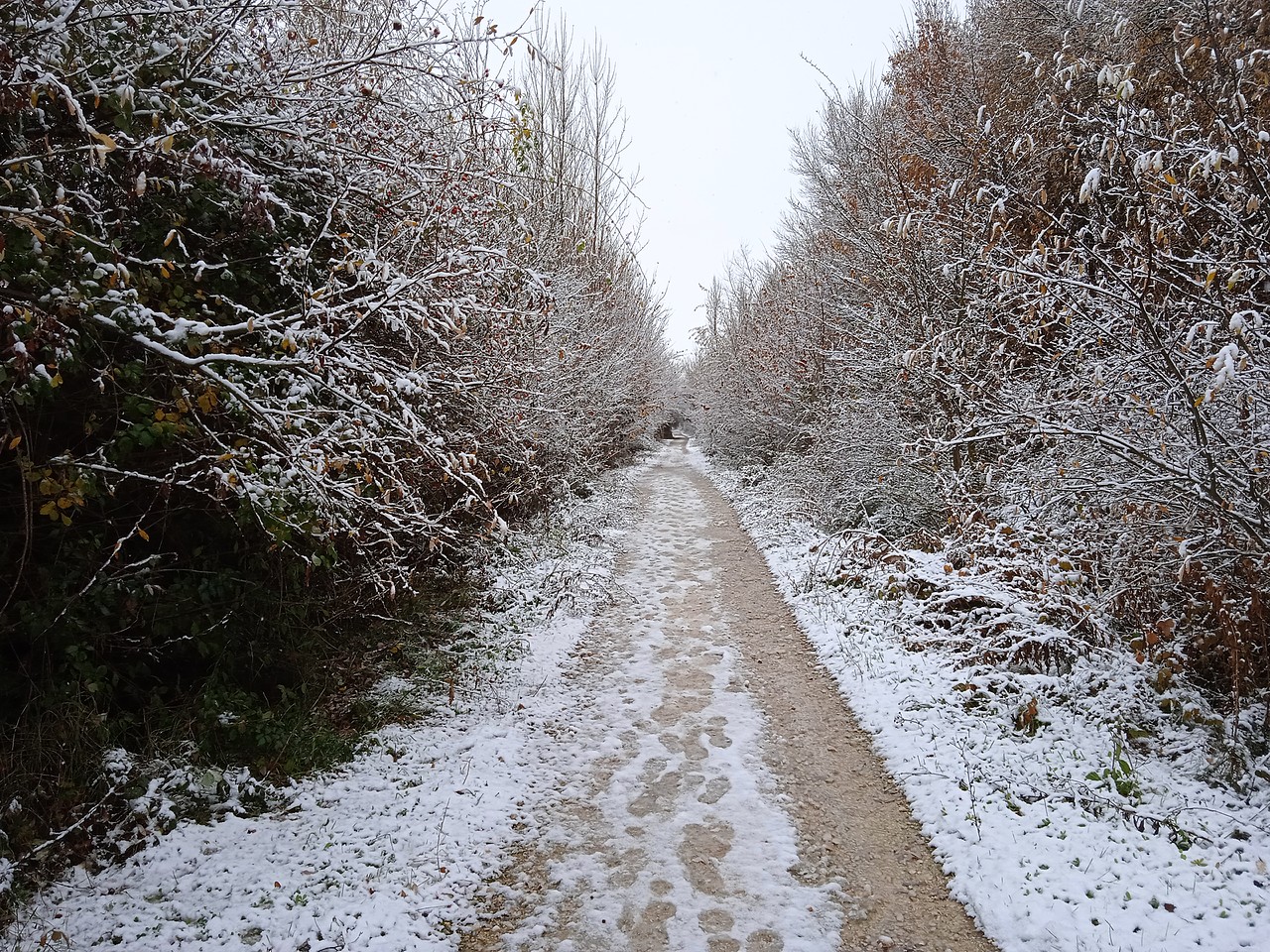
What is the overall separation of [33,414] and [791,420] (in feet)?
47.3

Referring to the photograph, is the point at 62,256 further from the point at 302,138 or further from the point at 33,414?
the point at 302,138

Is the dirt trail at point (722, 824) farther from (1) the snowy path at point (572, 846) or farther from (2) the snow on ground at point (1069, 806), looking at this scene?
(2) the snow on ground at point (1069, 806)

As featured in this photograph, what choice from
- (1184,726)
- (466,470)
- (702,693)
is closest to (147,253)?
(466,470)

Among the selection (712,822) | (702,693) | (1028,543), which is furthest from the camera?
(702,693)

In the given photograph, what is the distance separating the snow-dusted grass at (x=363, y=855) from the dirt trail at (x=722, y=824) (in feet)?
0.96

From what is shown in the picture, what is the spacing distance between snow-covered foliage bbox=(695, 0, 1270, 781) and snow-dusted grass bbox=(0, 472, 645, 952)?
3998 millimetres

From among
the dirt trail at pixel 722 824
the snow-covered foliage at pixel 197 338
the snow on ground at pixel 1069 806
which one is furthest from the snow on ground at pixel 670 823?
the snow-covered foliage at pixel 197 338

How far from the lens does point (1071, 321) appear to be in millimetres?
4727

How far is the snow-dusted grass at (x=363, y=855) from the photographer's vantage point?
301cm

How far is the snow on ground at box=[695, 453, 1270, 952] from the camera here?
3053mm

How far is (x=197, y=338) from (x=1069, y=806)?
18.1 feet

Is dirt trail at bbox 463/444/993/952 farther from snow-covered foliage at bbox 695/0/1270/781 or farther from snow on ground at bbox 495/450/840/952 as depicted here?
snow-covered foliage at bbox 695/0/1270/781

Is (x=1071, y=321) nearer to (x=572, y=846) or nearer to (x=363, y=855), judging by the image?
(x=572, y=846)

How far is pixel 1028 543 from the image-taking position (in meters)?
5.35
